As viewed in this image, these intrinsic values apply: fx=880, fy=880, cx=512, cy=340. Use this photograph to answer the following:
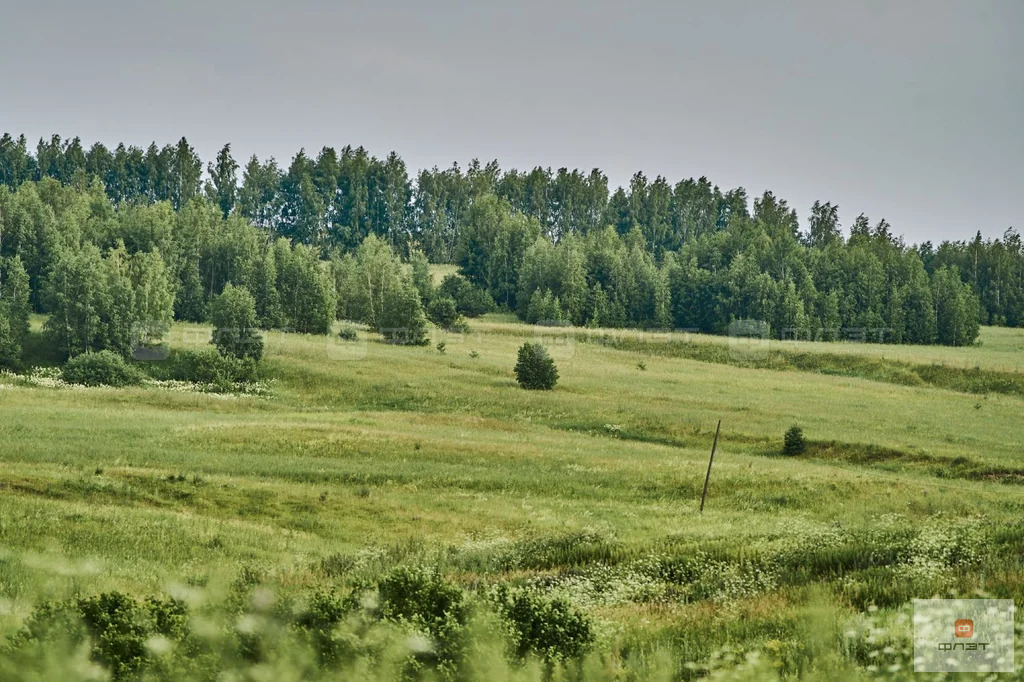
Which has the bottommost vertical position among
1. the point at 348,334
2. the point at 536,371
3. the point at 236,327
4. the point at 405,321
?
the point at 536,371

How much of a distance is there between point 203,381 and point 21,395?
627 inches

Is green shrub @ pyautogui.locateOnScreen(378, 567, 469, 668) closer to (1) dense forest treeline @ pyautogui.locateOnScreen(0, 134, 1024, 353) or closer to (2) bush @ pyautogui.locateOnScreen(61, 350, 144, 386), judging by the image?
(2) bush @ pyautogui.locateOnScreen(61, 350, 144, 386)

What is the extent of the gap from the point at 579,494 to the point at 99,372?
52.4 metres

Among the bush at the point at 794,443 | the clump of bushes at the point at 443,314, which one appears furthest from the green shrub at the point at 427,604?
the clump of bushes at the point at 443,314

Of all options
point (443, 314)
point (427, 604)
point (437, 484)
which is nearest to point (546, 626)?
point (427, 604)

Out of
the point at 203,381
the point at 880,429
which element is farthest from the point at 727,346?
the point at 203,381

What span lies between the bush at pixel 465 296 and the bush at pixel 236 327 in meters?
56.4

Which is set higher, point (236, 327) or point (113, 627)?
point (236, 327)

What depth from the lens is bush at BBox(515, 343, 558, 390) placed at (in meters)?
70.8

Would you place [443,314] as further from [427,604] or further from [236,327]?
[427,604]

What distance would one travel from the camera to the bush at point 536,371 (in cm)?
7081

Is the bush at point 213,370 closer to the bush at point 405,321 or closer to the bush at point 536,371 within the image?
the bush at point 536,371

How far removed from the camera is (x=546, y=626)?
35.9 ft

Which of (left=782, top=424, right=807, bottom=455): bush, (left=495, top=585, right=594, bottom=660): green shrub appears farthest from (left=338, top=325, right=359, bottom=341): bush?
(left=495, top=585, right=594, bottom=660): green shrub
